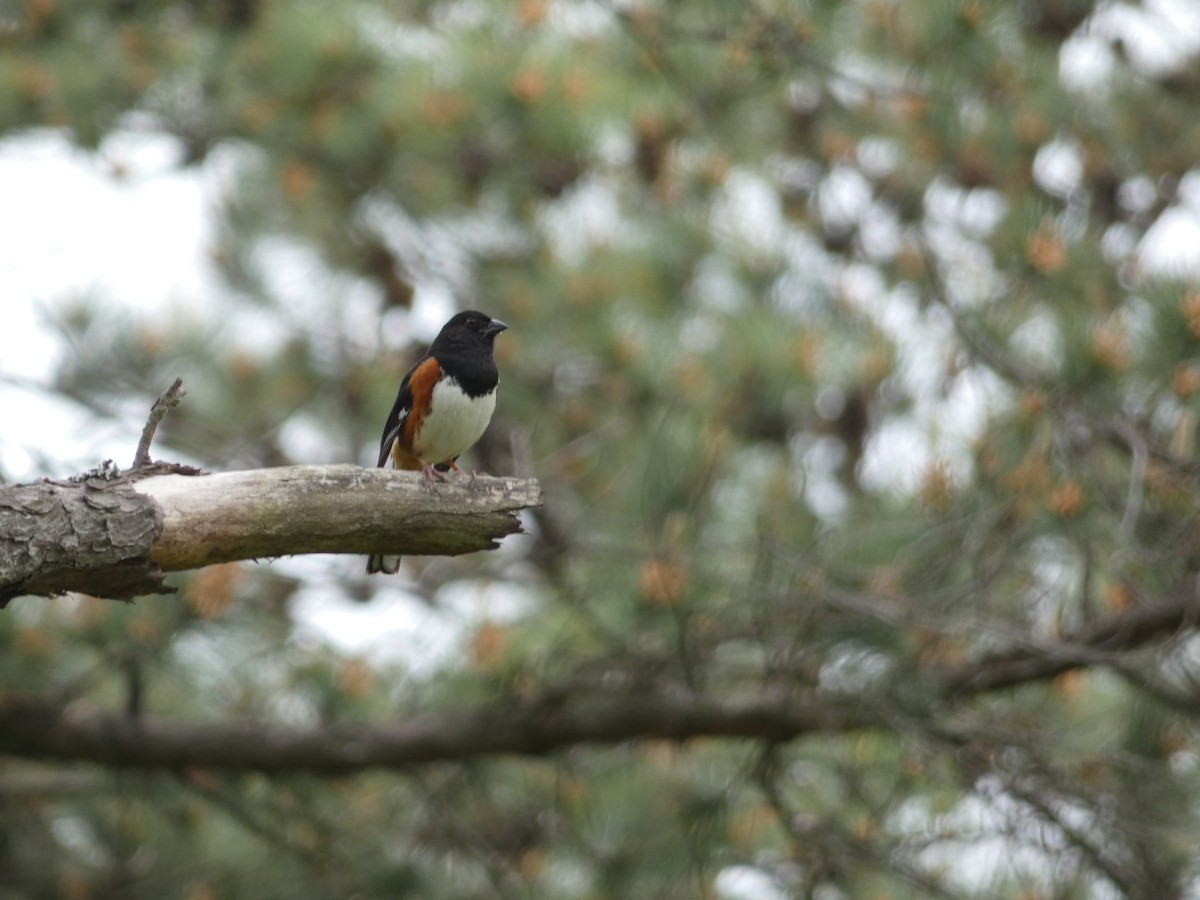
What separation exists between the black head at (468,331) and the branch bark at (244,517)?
60.9 inches

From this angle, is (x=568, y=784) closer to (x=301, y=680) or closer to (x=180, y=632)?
(x=301, y=680)

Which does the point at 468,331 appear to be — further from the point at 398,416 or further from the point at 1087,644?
the point at 1087,644

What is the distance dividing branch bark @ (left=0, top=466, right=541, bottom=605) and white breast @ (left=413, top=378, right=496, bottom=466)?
1.18 metres

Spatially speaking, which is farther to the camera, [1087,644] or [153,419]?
[1087,644]

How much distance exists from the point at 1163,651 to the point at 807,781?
1809 millimetres

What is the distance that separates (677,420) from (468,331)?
0.82 meters

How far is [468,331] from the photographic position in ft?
13.3

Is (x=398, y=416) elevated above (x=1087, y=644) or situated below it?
above

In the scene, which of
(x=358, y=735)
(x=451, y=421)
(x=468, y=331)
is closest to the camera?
(x=451, y=421)

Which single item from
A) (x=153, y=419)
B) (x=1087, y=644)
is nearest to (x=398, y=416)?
(x=153, y=419)

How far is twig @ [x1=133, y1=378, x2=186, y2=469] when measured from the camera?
2400 millimetres

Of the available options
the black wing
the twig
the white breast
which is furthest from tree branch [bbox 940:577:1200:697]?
the twig

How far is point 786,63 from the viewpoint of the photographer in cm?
450

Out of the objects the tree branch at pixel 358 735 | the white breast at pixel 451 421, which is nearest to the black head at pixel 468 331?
the white breast at pixel 451 421
